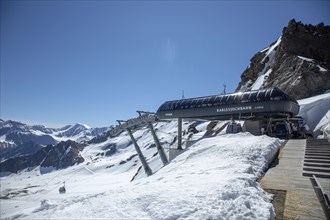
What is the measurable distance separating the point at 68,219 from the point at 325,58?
68.3m

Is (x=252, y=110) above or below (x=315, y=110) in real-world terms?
above

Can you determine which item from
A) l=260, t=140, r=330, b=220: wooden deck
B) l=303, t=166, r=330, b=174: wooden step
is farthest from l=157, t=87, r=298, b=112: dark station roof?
l=303, t=166, r=330, b=174: wooden step

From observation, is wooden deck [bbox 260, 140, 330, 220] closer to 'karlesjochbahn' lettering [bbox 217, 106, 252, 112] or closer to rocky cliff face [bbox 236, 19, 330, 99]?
'karlesjochbahn' lettering [bbox 217, 106, 252, 112]

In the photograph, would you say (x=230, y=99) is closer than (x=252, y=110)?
No

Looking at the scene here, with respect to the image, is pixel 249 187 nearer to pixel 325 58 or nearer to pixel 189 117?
pixel 189 117

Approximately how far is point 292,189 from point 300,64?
50.2 m

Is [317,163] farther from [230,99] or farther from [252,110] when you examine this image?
[230,99]

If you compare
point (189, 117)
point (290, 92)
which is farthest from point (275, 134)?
point (290, 92)

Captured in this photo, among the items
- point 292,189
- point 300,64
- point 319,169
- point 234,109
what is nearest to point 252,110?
point 234,109

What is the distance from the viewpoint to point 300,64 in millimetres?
50531

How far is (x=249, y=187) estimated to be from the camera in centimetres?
746

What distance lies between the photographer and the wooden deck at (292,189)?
6.71 meters

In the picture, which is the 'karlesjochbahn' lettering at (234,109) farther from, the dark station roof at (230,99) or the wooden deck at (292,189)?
the wooden deck at (292,189)

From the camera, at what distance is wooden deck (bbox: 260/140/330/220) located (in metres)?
6.71
